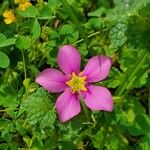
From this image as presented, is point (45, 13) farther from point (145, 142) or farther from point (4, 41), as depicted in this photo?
point (145, 142)

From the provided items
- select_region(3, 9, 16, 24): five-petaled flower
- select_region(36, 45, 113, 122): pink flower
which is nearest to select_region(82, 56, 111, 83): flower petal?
select_region(36, 45, 113, 122): pink flower

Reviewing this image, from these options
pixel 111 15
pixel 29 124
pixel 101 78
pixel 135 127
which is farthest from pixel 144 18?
pixel 29 124

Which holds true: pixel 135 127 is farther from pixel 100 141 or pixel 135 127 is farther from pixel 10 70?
pixel 10 70

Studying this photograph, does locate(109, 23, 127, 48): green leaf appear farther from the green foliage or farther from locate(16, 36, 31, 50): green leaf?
locate(16, 36, 31, 50): green leaf

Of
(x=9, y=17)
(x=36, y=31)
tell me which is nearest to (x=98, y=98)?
(x=36, y=31)

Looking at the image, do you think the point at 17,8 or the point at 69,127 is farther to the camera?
the point at 17,8
